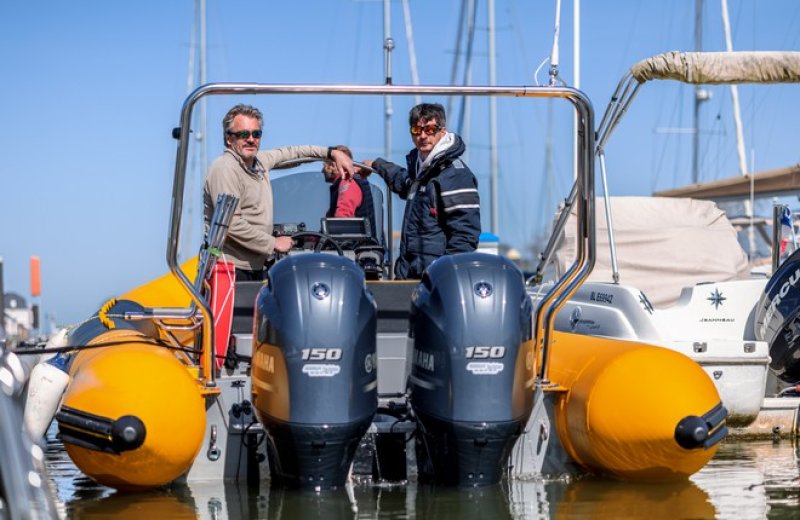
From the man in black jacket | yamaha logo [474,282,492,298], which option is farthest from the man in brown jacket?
yamaha logo [474,282,492,298]

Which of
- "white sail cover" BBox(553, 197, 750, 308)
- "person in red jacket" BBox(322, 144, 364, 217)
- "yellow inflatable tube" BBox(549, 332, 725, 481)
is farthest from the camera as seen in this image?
"white sail cover" BBox(553, 197, 750, 308)

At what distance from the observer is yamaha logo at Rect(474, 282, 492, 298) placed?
4836 millimetres

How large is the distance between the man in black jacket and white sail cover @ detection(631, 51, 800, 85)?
→ 2327 mm

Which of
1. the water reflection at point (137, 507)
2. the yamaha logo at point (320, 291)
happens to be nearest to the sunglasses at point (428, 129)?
the yamaha logo at point (320, 291)

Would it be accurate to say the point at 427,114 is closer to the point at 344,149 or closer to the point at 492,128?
the point at 344,149

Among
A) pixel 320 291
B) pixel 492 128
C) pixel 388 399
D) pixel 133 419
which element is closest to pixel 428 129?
pixel 388 399

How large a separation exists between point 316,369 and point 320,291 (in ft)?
1.03

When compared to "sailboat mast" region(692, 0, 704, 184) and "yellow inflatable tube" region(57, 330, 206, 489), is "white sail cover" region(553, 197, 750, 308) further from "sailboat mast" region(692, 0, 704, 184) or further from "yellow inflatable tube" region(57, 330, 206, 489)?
"sailboat mast" region(692, 0, 704, 184)

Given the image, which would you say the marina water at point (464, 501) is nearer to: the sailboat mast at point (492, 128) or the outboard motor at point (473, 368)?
the outboard motor at point (473, 368)

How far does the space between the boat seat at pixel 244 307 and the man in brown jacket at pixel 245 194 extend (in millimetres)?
353

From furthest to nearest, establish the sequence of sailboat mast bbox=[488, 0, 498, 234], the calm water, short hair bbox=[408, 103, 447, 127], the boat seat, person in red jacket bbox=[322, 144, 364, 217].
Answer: sailboat mast bbox=[488, 0, 498, 234] < person in red jacket bbox=[322, 144, 364, 217] < short hair bbox=[408, 103, 447, 127] < the boat seat < the calm water

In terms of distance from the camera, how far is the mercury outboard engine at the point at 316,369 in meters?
4.68

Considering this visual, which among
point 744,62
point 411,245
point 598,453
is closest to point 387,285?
point 411,245

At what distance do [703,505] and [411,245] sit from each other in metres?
2.09
